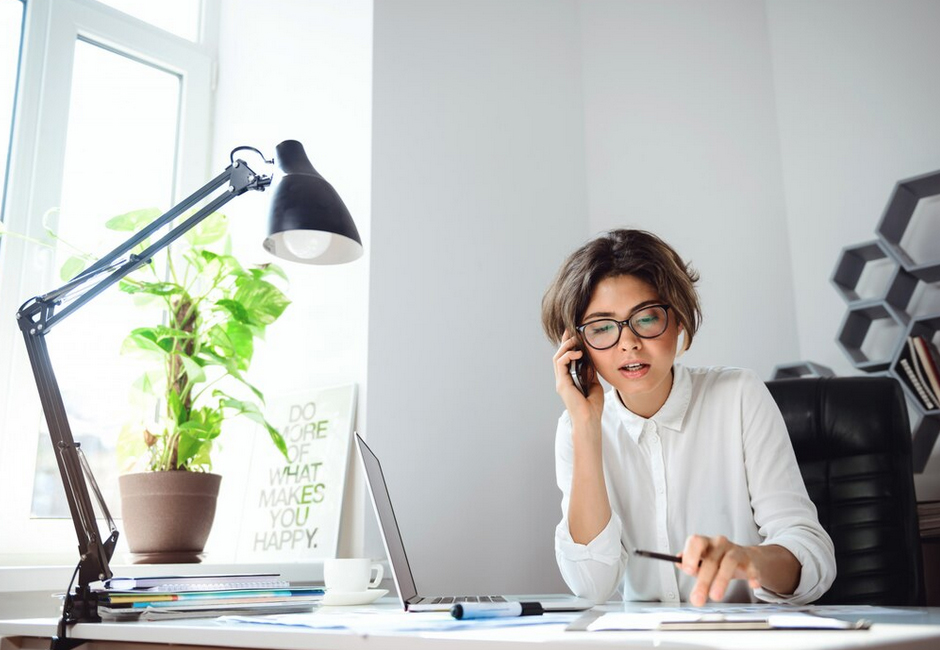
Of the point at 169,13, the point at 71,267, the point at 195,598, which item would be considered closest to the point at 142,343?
the point at 71,267

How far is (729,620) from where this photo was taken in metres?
0.85

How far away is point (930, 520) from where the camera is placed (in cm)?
200

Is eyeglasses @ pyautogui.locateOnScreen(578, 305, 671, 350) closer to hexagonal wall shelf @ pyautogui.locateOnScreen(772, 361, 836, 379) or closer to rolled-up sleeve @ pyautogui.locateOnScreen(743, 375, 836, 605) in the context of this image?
rolled-up sleeve @ pyautogui.locateOnScreen(743, 375, 836, 605)

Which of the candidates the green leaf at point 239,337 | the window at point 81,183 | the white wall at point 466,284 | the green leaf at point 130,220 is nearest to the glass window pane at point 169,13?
the window at point 81,183

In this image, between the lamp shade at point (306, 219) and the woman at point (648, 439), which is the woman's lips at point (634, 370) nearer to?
the woman at point (648, 439)

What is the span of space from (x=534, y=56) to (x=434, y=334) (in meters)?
1.03

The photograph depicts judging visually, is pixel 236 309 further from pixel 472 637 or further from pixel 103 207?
pixel 472 637

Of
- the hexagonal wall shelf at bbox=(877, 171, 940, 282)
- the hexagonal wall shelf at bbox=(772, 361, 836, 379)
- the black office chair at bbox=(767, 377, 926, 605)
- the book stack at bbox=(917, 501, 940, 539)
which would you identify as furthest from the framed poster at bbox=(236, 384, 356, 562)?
the hexagonal wall shelf at bbox=(877, 171, 940, 282)

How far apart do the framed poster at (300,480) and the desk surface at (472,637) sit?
821 millimetres

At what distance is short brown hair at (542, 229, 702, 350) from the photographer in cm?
154

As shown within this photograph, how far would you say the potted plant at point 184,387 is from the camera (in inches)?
72.1

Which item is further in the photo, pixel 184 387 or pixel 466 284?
pixel 466 284

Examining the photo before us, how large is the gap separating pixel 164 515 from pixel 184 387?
0.29 m

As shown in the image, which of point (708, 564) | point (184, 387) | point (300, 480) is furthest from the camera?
point (300, 480)
